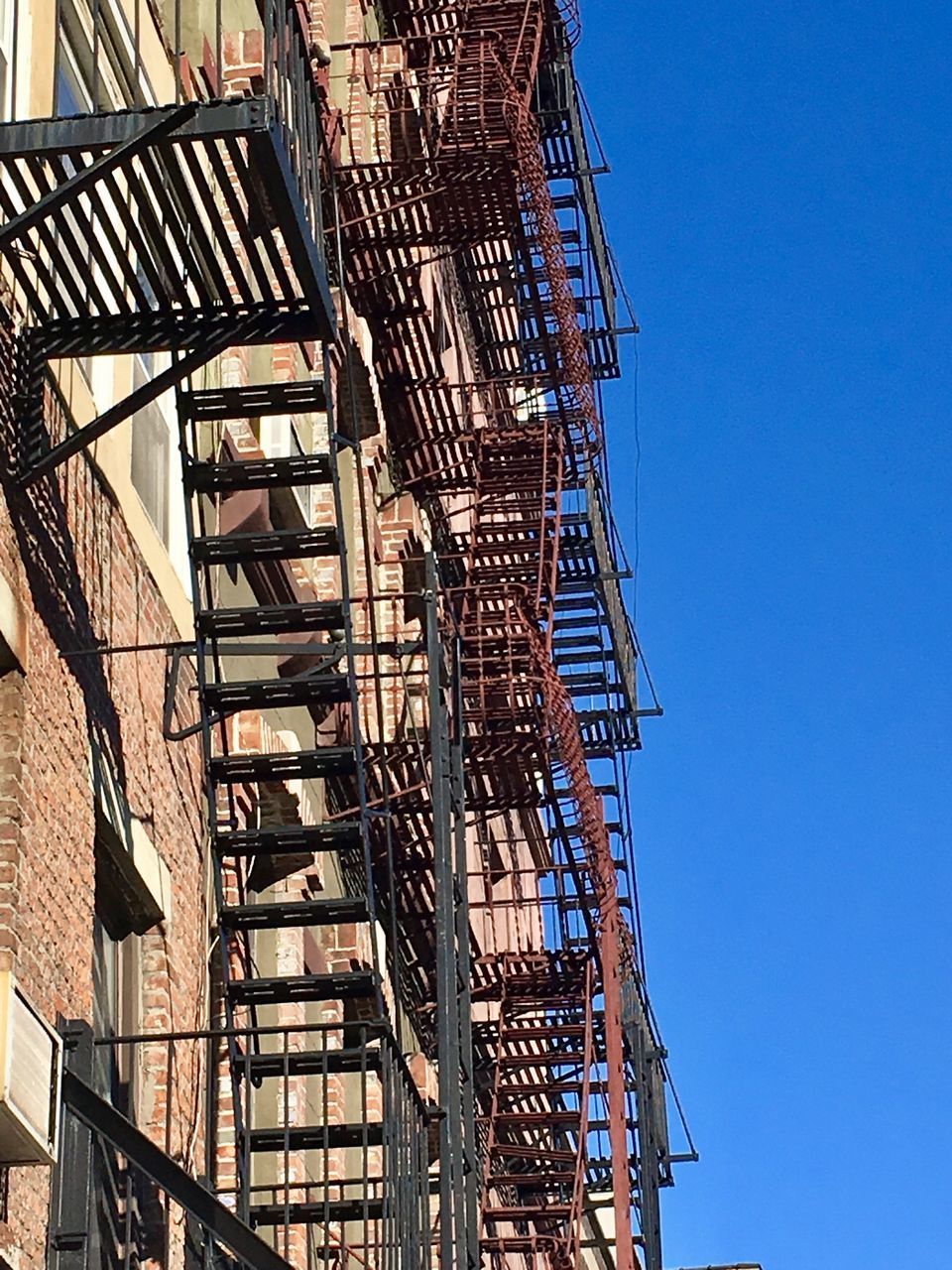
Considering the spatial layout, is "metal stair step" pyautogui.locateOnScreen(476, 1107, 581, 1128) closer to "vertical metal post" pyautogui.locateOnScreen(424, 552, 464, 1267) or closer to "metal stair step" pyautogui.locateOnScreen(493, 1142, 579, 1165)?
"metal stair step" pyautogui.locateOnScreen(493, 1142, 579, 1165)

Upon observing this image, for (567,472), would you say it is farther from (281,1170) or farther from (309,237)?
(309,237)

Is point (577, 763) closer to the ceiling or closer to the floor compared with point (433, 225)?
closer to the floor

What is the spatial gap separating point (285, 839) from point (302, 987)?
0.78 m

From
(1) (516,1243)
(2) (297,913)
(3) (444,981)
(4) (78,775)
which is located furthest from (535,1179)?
(4) (78,775)

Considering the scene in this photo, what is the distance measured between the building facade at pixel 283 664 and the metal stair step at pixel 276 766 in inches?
1.1

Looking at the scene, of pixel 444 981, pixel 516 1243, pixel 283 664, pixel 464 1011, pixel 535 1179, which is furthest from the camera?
pixel 516 1243

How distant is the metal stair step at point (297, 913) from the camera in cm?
1334

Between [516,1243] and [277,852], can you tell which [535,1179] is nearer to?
[516,1243]

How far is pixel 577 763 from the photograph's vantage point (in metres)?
21.0

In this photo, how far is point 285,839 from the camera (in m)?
13.5

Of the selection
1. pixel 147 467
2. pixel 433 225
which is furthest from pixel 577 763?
pixel 147 467

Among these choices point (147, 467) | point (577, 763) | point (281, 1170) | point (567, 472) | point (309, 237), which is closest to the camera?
point (309, 237)

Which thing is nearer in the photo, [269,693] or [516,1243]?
[269,693]

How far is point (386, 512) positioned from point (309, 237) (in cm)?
1096
